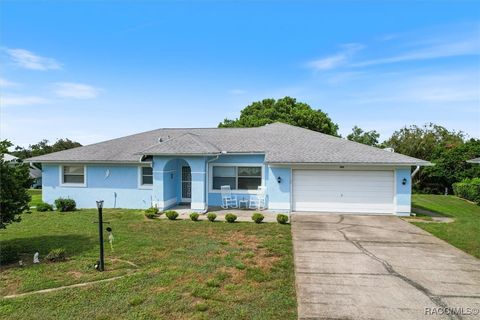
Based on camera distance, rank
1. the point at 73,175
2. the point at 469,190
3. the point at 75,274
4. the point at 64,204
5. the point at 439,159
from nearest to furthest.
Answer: the point at 75,274 → the point at 64,204 → the point at 73,175 → the point at 469,190 → the point at 439,159

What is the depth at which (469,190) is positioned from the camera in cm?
2048

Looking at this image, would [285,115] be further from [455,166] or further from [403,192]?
[403,192]

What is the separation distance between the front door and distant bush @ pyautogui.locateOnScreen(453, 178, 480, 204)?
18590 millimetres

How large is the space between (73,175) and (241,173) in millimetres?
9753

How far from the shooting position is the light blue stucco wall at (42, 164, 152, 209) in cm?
1593

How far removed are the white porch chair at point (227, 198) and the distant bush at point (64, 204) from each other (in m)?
8.10

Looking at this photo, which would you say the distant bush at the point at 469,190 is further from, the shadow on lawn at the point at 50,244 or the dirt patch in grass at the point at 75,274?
the dirt patch in grass at the point at 75,274

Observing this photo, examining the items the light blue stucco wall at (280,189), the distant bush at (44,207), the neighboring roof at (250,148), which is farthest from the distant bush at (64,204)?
the light blue stucco wall at (280,189)

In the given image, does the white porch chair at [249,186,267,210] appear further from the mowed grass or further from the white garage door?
Answer: the mowed grass

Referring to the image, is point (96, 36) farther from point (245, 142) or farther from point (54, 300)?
point (54, 300)

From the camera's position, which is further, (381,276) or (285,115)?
(285,115)

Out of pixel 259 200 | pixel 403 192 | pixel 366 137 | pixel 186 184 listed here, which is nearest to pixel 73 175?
pixel 186 184

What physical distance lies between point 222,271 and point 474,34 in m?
13.9

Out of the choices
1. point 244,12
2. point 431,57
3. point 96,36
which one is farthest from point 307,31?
point 96,36
